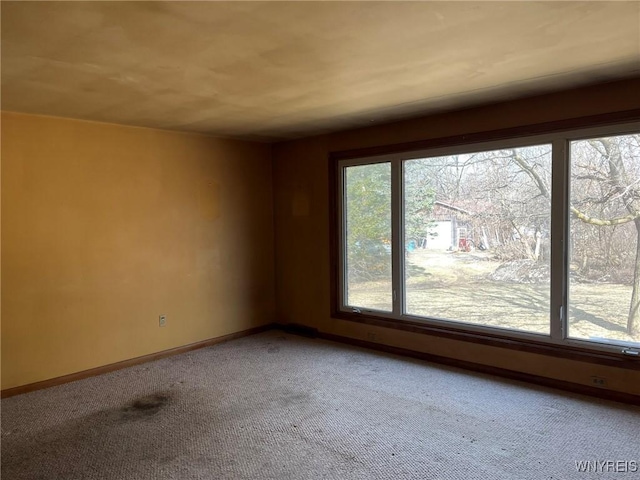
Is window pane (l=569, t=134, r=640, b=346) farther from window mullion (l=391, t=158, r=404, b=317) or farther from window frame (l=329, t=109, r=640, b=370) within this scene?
window mullion (l=391, t=158, r=404, b=317)

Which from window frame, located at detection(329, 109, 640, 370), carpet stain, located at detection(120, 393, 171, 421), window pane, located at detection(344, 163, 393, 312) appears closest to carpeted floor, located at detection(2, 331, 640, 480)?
carpet stain, located at detection(120, 393, 171, 421)

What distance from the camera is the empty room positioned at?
7.78ft

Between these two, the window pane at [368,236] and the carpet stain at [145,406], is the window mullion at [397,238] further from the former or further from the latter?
the carpet stain at [145,406]

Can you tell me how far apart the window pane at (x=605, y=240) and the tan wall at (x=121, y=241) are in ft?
11.1

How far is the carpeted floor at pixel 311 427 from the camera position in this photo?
2463 mm

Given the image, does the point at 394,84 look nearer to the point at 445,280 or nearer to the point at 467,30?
the point at 467,30

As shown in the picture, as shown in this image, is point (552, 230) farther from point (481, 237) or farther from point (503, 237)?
point (481, 237)

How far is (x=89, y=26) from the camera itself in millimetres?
2041

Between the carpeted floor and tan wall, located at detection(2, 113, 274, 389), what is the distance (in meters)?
0.45

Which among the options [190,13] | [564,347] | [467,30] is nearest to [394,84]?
[467,30]

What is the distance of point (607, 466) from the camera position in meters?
2.43

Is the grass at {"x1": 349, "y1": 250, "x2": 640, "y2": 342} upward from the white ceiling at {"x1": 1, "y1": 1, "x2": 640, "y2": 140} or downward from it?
downward

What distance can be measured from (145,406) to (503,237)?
319 centimetres

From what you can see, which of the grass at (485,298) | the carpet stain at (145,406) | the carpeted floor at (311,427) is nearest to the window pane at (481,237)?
the grass at (485,298)
